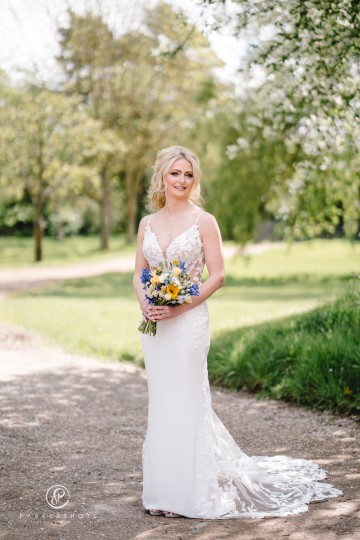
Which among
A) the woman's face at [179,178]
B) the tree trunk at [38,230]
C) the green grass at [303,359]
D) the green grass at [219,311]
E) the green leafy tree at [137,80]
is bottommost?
the green grass at [219,311]

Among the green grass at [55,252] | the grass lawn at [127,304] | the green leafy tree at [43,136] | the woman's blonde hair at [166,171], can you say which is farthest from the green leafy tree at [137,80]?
the woman's blonde hair at [166,171]

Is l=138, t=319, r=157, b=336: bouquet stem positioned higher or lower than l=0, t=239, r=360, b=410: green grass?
higher

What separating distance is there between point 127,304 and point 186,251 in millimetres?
12474

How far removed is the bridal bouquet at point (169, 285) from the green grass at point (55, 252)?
2631 centimetres

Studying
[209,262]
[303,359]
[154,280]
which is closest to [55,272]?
[303,359]

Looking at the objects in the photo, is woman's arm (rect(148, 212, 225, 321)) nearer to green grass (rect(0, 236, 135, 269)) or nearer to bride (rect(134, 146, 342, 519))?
bride (rect(134, 146, 342, 519))

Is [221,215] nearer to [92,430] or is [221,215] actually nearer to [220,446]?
[92,430]

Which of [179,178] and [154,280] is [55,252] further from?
[154,280]

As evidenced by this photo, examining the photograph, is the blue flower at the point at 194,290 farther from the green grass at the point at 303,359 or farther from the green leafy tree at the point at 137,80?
the green leafy tree at the point at 137,80

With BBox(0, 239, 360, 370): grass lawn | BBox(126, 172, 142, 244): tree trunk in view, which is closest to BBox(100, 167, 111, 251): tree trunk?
BBox(126, 172, 142, 244): tree trunk

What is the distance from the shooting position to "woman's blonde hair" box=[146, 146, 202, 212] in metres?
4.86

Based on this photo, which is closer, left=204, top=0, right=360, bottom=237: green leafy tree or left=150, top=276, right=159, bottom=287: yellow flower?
left=150, top=276, right=159, bottom=287: yellow flower

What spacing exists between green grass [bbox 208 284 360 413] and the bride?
8.72ft

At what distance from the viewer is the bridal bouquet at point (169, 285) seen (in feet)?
14.8
